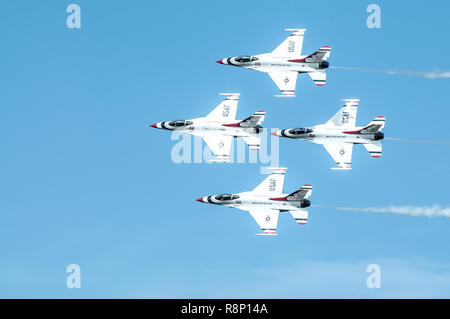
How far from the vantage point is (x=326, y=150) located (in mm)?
93438

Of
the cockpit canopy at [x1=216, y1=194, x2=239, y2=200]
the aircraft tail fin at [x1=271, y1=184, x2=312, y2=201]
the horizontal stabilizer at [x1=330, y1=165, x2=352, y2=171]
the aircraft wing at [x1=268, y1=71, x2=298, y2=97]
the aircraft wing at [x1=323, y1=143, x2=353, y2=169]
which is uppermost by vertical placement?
the aircraft wing at [x1=268, y1=71, x2=298, y2=97]

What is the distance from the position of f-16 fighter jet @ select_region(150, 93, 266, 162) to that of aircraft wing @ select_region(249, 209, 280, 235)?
5742mm

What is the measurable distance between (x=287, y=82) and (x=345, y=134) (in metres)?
7.05

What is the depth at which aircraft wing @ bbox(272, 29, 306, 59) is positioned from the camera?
96375 millimetres

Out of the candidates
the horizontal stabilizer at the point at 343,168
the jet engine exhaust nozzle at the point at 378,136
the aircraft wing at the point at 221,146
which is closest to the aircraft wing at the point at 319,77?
the jet engine exhaust nozzle at the point at 378,136

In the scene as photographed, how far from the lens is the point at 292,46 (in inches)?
3807

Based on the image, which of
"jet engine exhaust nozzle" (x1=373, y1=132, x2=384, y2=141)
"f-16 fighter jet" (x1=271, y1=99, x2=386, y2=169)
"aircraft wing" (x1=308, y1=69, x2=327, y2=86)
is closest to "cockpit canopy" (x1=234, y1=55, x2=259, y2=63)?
"aircraft wing" (x1=308, y1=69, x2=327, y2=86)

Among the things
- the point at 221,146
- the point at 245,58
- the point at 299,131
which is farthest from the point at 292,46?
the point at 221,146

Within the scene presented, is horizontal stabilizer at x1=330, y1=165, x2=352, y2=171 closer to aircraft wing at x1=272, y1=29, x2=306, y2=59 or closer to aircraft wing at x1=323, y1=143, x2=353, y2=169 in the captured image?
aircraft wing at x1=323, y1=143, x2=353, y2=169

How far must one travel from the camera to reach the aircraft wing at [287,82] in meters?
95.1

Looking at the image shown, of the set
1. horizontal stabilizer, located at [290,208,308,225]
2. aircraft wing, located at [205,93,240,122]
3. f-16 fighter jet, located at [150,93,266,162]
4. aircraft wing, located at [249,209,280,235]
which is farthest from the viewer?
aircraft wing, located at [205,93,240,122]

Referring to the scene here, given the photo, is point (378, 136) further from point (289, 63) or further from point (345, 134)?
point (289, 63)
